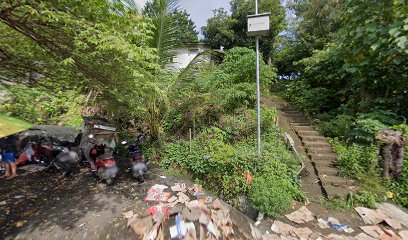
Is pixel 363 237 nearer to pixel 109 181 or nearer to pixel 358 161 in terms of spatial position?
pixel 358 161

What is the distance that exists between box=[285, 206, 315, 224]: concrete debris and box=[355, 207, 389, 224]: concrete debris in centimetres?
90

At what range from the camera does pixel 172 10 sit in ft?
19.0

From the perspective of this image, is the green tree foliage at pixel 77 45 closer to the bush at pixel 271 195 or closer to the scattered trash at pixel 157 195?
the scattered trash at pixel 157 195

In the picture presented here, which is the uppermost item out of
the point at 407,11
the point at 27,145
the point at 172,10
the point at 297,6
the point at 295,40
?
the point at 297,6

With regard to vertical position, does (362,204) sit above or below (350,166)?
below

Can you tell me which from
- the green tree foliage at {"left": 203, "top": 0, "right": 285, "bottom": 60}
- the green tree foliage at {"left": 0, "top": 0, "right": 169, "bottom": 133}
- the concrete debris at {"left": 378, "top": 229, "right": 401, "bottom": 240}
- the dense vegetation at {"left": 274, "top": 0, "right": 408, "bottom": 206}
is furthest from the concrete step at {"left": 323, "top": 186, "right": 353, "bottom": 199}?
the green tree foliage at {"left": 203, "top": 0, "right": 285, "bottom": 60}

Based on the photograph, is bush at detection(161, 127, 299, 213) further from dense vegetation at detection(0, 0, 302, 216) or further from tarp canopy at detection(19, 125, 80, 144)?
tarp canopy at detection(19, 125, 80, 144)

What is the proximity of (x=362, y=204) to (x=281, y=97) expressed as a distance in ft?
24.3

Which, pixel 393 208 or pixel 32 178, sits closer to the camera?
pixel 393 208

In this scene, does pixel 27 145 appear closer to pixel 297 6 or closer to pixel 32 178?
pixel 32 178

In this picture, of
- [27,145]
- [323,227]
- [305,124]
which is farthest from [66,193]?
[305,124]

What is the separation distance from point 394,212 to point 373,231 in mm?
854

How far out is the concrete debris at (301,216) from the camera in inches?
147

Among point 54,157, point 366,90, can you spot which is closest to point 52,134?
point 54,157
